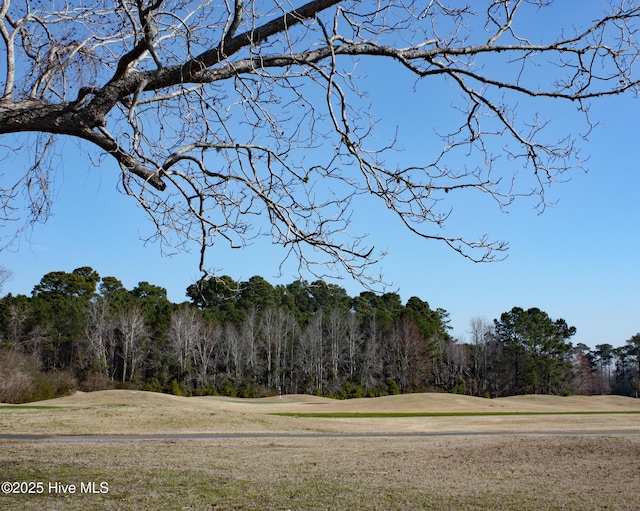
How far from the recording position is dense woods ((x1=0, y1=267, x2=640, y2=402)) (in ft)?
154

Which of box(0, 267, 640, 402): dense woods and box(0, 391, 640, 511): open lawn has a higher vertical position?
box(0, 267, 640, 402): dense woods

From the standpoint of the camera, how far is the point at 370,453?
43.9 ft

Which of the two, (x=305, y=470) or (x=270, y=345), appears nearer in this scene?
(x=305, y=470)

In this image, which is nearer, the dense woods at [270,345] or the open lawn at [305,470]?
the open lawn at [305,470]

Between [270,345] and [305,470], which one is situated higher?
[270,345]

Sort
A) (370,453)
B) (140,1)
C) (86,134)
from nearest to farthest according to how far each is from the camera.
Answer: (140,1)
(86,134)
(370,453)

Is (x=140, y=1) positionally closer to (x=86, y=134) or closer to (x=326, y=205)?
(x=86, y=134)

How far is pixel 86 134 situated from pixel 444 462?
975cm

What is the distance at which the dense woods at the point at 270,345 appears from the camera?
46.8m

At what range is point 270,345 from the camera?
53.0 metres

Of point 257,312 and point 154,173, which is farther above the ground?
point 257,312

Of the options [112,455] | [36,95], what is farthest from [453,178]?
[112,455]

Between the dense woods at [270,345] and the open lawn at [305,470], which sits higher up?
the dense woods at [270,345]

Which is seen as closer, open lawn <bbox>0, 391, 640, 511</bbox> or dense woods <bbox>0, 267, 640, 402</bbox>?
open lawn <bbox>0, 391, 640, 511</bbox>
